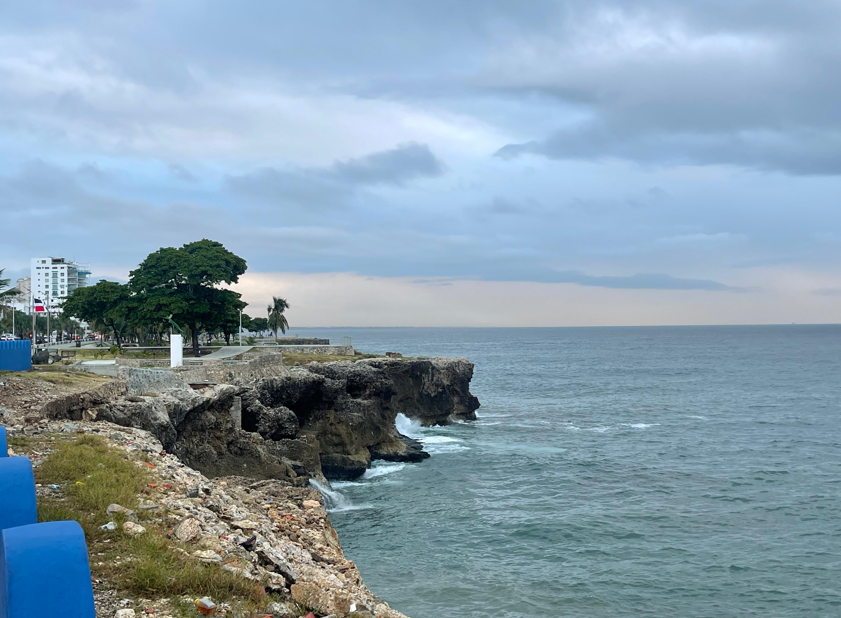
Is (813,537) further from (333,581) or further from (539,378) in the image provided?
(539,378)

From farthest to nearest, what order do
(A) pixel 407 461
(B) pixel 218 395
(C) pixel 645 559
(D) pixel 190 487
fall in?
(A) pixel 407 461
(B) pixel 218 395
(C) pixel 645 559
(D) pixel 190 487

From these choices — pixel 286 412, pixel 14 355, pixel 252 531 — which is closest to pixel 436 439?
pixel 286 412

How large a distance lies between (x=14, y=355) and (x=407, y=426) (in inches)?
1372

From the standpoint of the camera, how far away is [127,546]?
380 inches

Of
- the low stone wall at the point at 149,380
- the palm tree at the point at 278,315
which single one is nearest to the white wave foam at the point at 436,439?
the low stone wall at the point at 149,380

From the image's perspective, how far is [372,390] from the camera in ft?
156

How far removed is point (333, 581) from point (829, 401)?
244ft

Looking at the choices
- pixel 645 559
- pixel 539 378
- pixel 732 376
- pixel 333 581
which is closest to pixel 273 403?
pixel 645 559

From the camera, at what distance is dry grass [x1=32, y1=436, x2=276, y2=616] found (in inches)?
334

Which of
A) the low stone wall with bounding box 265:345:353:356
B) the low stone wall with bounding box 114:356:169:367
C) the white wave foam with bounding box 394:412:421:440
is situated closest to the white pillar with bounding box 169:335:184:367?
the low stone wall with bounding box 114:356:169:367

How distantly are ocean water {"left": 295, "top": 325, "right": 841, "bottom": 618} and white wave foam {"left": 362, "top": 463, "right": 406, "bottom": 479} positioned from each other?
0.15 meters

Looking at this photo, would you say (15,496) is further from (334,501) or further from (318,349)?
(318,349)

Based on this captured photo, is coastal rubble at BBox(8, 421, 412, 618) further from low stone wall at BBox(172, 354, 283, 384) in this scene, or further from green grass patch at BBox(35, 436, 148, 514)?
low stone wall at BBox(172, 354, 283, 384)

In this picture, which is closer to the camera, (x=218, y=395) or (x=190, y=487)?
(x=190, y=487)
